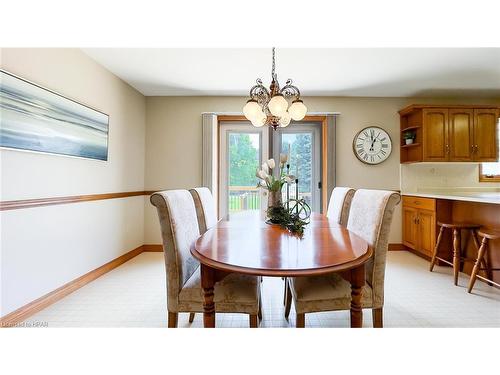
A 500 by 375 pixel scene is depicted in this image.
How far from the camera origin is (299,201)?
1.90 meters

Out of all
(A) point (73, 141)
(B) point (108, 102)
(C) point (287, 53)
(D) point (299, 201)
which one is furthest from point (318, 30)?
(B) point (108, 102)

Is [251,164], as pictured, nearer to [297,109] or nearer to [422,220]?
[297,109]

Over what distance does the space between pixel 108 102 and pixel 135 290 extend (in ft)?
7.07

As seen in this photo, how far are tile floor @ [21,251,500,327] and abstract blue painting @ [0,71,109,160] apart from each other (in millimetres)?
1313

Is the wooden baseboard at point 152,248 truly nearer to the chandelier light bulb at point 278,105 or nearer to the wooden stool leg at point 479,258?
the chandelier light bulb at point 278,105

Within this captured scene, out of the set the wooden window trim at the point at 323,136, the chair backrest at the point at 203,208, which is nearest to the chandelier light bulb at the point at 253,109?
the chair backrest at the point at 203,208

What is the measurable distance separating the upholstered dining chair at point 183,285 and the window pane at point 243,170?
8.69ft

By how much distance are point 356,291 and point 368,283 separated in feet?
1.15

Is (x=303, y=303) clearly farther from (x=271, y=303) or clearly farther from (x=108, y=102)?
(x=108, y=102)

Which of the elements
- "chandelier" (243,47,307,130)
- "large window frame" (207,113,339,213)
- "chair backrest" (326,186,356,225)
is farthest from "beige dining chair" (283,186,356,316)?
"large window frame" (207,113,339,213)

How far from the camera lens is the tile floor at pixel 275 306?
192 centimetres

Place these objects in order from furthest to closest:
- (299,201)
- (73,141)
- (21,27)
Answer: (73,141) < (299,201) < (21,27)

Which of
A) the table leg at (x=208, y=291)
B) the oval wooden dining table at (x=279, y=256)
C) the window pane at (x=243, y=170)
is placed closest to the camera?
the oval wooden dining table at (x=279, y=256)

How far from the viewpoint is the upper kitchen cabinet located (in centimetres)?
354
